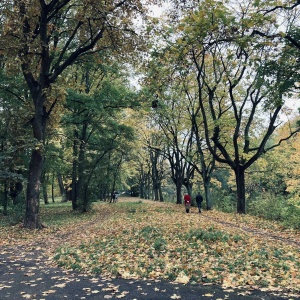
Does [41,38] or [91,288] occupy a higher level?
[41,38]

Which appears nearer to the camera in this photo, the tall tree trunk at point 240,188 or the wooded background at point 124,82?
the wooded background at point 124,82

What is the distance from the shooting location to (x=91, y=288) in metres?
5.68

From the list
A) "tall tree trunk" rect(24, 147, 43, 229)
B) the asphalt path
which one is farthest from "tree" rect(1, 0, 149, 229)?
the asphalt path

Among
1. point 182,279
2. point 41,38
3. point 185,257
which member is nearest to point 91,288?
point 182,279

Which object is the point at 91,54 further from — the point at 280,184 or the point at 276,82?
the point at 280,184

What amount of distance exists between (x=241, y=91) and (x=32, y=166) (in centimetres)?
1520

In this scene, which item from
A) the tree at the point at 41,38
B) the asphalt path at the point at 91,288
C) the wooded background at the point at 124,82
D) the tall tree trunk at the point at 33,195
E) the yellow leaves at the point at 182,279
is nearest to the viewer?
the asphalt path at the point at 91,288

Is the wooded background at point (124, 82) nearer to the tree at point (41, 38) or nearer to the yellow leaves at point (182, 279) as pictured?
the tree at point (41, 38)

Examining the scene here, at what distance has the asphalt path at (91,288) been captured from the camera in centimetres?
513

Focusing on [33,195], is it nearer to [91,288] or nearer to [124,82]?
[91,288]

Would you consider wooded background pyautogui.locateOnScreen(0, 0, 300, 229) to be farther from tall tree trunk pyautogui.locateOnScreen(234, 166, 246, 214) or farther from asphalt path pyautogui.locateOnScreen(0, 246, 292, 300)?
asphalt path pyautogui.locateOnScreen(0, 246, 292, 300)

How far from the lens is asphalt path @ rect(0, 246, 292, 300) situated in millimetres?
5133

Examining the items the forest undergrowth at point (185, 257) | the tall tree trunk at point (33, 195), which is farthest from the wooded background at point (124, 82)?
the forest undergrowth at point (185, 257)

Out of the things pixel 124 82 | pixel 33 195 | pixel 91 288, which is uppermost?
pixel 124 82
